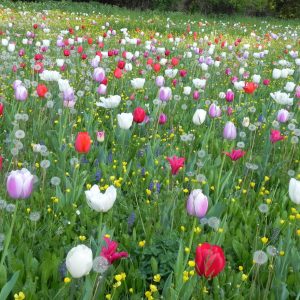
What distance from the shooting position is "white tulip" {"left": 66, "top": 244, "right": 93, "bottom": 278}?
137 cm

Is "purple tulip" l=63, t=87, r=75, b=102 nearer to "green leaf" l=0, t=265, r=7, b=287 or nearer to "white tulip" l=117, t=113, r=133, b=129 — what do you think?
"white tulip" l=117, t=113, r=133, b=129

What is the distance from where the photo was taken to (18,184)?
1671 millimetres

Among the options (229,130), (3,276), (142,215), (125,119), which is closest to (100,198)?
(3,276)

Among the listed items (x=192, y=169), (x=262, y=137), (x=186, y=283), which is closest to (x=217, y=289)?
(x=186, y=283)

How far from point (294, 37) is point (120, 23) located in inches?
177

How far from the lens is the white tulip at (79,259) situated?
1370 millimetres

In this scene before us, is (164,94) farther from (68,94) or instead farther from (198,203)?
(198,203)

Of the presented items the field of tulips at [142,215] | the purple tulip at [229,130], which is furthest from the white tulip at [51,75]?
the purple tulip at [229,130]

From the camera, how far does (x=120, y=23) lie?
12969mm

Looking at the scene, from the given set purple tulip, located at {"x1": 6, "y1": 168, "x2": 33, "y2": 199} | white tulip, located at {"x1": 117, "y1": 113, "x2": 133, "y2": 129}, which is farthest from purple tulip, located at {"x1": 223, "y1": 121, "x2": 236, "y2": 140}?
purple tulip, located at {"x1": 6, "y1": 168, "x2": 33, "y2": 199}

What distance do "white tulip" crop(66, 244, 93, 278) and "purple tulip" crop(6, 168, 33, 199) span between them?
15.8 inches

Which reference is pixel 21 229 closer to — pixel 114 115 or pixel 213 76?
pixel 114 115

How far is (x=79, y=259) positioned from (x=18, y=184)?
436 millimetres

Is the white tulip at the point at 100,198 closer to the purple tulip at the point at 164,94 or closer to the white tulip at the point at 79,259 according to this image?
the white tulip at the point at 79,259
